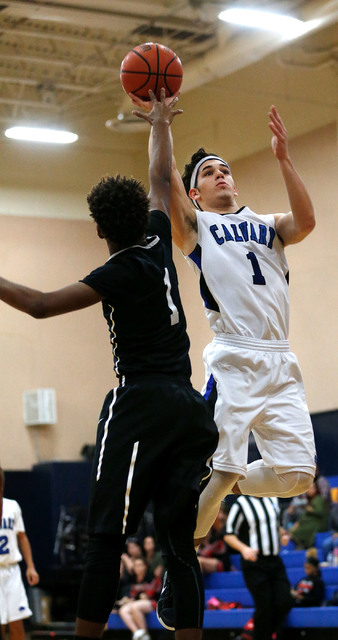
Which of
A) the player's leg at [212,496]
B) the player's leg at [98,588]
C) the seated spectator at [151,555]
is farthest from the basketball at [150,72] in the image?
the seated spectator at [151,555]

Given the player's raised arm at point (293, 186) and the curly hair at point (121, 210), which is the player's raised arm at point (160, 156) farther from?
the player's raised arm at point (293, 186)

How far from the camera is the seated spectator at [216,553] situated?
1284 cm

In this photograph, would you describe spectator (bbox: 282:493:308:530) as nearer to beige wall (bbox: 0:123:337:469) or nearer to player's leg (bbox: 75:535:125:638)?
beige wall (bbox: 0:123:337:469)

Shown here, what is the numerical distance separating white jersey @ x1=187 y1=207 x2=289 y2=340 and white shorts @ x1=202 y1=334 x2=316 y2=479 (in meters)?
0.09

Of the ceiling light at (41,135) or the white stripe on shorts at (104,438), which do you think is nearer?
the white stripe on shorts at (104,438)

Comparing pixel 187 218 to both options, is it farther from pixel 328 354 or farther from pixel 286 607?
pixel 328 354

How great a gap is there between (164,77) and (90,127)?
1254 centimetres

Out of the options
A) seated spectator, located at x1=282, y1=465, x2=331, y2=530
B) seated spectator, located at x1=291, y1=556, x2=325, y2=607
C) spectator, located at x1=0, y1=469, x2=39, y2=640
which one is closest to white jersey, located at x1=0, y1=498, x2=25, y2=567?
spectator, located at x1=0, y1=469, x2=39, y2=640

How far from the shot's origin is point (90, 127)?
17.2 m

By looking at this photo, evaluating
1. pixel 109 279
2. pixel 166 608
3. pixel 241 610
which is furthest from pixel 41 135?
pixel 109 279

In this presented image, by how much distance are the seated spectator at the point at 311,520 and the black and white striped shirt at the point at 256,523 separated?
202 centimetres

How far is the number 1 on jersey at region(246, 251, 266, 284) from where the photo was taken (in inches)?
194

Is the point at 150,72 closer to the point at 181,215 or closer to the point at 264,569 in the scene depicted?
the point at 181,215

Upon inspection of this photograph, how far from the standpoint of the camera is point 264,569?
32.9 feet
